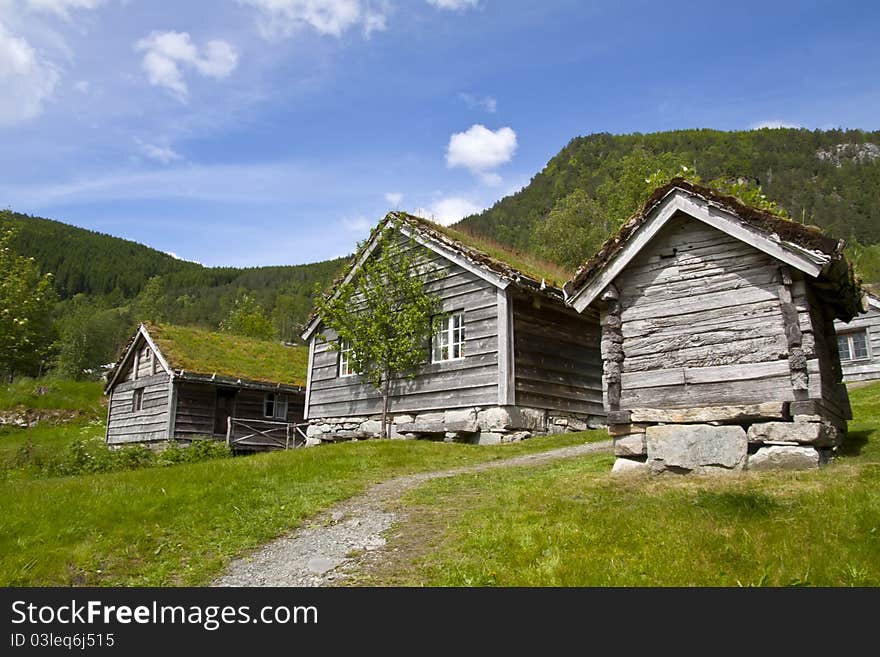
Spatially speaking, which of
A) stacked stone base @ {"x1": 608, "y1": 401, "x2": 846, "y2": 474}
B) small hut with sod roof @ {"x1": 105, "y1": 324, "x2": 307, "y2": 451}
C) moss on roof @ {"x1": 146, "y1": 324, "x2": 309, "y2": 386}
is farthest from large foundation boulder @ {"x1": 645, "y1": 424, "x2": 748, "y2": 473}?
moss on roof @ {"x1": 146, "y1": 324, "x2": 309, "y2": 386}

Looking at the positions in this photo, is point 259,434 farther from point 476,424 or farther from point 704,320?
point 704,320

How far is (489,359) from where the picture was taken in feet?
60.7

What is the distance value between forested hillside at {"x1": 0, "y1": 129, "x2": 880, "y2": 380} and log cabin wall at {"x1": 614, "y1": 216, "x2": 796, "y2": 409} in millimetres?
45419

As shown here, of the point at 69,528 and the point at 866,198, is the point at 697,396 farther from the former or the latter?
the point at 866,198

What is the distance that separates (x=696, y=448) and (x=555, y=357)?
30.4 feet

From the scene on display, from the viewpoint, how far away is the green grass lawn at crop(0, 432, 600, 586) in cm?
793

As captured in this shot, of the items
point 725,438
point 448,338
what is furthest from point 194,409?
point 725,438

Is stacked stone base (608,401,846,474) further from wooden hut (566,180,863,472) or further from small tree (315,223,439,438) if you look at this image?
small tree (315,223,439,438)

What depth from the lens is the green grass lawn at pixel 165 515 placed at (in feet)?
26.0

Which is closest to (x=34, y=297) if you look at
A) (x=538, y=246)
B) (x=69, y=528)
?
(x=69, y=528)

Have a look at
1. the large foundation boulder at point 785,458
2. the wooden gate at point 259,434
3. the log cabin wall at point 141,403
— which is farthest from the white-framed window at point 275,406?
the large foundation boulder at point 785,458

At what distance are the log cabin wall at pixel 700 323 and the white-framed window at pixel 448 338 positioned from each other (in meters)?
8.15

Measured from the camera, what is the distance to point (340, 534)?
872cm

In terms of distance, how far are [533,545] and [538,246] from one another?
162ft
